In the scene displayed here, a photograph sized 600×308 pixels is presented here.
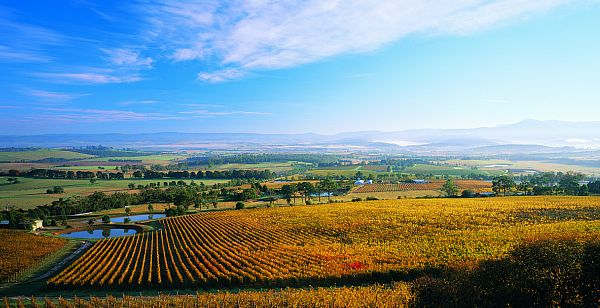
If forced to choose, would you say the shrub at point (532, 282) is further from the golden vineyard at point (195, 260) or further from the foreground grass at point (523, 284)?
the golden vineyard at point (195, 260)

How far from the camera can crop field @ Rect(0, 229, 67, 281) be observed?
35.0 meters

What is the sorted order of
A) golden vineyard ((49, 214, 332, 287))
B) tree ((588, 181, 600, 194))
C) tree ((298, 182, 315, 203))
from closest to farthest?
golden vineyard ((49, 214, 332, 287)) → tree ((588, 181, 600, 194)) → tree ((298, 182, 315, 203))

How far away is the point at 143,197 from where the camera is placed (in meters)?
96.4

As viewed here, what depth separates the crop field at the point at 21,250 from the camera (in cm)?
3497

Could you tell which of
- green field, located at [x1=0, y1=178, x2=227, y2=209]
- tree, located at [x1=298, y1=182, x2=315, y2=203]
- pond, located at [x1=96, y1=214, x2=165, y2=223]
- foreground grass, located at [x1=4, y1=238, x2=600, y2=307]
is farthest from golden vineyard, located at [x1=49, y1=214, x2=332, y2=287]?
green field, located at [x1=0, y1=178, x2=227, y2=209]

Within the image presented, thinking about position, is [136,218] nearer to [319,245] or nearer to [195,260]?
[195,260]

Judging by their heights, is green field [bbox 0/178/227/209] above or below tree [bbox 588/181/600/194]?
below

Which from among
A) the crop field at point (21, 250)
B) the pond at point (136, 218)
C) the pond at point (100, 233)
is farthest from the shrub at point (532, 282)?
the pond at point (136, 218)

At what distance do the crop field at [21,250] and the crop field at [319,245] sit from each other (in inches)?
191

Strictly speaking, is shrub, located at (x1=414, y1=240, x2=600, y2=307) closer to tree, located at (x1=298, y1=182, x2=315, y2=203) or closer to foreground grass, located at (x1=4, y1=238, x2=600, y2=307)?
foreground grass, located at (x1=4, y1=238, x2=600, y2=307)

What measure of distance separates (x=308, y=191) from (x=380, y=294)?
7635cm

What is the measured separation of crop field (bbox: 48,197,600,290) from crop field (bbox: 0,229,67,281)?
4853mm

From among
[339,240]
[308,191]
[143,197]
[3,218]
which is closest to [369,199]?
[308,191]

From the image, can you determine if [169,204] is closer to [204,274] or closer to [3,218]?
[3,218]
